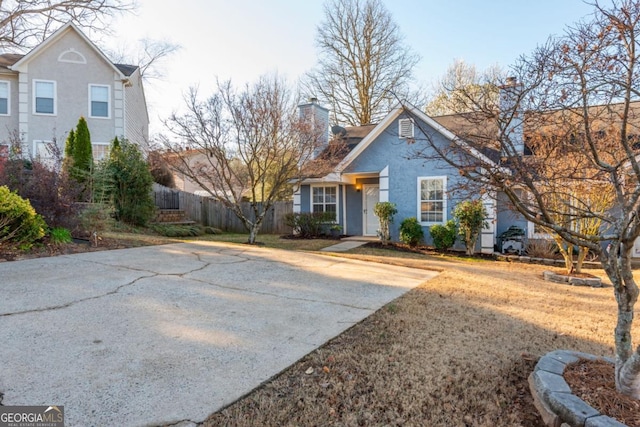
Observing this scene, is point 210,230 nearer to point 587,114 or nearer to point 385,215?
point 385,215

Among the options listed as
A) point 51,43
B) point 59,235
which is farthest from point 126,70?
point 59,235

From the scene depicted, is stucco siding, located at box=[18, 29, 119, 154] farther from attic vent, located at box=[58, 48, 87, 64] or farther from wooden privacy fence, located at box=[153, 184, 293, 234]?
wooden privacy fence, located at box=[153, 184, 293, 234]

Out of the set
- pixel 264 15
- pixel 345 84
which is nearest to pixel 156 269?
pixel 264 15

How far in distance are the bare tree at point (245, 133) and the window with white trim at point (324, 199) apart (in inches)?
92.0

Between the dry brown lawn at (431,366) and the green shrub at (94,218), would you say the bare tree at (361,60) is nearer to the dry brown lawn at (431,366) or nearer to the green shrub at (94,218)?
the green shrub at (94,218)

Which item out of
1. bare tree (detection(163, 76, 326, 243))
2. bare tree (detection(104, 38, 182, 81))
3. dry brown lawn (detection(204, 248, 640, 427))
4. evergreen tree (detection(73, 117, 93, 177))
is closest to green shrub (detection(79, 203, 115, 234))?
bare tree (detection(163, 76, 326, 243))

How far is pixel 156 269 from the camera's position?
236 inches

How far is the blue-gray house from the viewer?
450 inches

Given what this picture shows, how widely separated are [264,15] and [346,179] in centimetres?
631

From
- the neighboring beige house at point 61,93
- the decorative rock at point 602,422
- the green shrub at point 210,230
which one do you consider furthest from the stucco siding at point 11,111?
the decorative rock at point 602,422

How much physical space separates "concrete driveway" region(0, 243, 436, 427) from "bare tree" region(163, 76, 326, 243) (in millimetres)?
5603

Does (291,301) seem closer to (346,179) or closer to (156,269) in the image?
(156,269)

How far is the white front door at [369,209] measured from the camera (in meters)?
14.0

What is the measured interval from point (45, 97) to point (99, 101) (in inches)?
81.8
